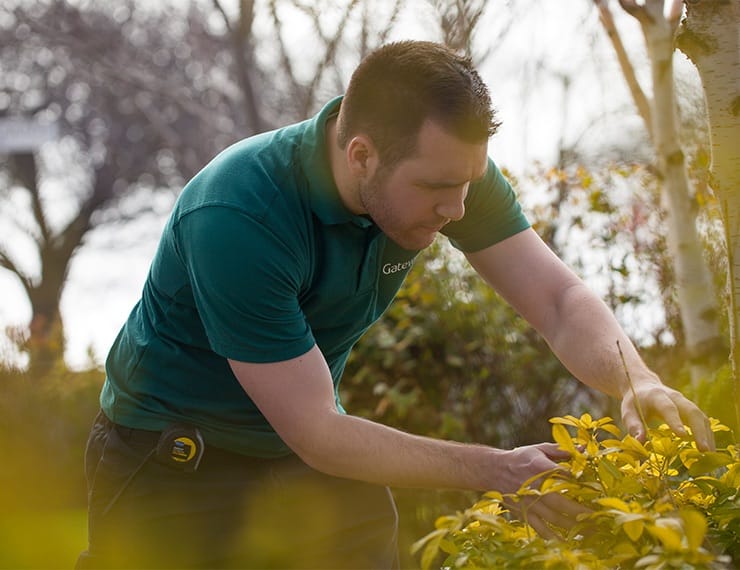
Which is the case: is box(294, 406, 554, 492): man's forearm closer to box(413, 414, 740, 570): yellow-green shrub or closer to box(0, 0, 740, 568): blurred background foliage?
box(413, 414, 740, 570): yellow-green shrub

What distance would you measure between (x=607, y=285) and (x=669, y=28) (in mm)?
1344

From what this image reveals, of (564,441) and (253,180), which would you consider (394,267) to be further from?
(564,441)

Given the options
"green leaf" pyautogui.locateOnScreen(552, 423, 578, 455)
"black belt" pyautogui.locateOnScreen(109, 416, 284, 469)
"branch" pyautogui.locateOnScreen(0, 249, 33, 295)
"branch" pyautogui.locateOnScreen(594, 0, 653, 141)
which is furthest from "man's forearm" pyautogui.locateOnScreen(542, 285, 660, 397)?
"branch" pyautogui.locateOnScreen(0, 249, 33, 295)

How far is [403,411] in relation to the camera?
495 centimetres

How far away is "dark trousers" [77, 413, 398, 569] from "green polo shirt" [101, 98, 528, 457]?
8 centimetres

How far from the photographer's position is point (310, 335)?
2.30m

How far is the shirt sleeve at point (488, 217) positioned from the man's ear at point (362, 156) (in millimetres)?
441

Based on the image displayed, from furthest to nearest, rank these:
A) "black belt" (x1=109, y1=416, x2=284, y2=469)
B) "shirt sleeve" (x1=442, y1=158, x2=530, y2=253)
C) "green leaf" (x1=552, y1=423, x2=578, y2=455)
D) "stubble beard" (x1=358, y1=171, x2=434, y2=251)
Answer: "shirt sleeve" (x1=442, y1=158, x2=530, y2=253), "black belt" (x1=109, y1=416, x2=284, y2=469), "stubble beard" (x1=358, y1=171, x2=434, y2=251), "green leaf" (x1=552, y1=423, x2=578, y2=455)

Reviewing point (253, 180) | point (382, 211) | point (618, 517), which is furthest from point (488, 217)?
point (618, 517)

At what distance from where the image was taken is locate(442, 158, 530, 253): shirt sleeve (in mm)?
2781

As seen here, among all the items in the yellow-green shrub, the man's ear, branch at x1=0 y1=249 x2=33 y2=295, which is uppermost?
the man's ear

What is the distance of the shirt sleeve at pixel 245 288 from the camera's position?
7.35 feet

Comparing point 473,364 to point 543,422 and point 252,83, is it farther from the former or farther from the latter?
point 252,83

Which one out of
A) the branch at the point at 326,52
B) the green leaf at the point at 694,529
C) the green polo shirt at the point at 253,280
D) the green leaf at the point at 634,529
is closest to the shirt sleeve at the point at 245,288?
the green polo shirt at the point at 253,280
